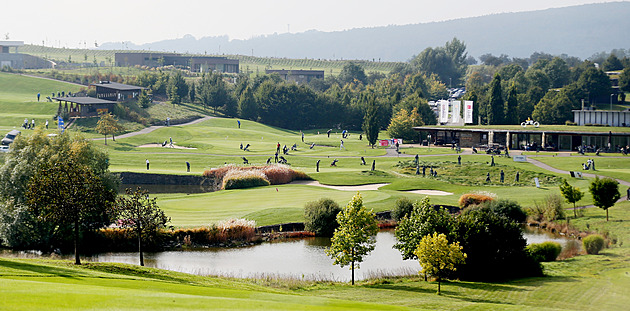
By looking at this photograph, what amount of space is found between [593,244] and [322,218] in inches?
621

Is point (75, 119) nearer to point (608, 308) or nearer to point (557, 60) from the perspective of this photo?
point (608, 308)

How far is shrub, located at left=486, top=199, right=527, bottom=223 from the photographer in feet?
148

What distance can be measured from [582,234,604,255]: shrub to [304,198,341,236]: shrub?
14.7 meters

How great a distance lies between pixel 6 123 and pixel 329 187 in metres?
58.7

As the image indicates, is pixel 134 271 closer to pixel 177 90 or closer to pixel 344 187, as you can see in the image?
pixel 344 187

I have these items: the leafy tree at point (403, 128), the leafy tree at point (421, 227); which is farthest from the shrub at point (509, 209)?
the leafy tree at point (403, 128)

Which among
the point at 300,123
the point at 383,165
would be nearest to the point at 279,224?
the point at 383,165

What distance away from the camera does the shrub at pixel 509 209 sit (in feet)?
148

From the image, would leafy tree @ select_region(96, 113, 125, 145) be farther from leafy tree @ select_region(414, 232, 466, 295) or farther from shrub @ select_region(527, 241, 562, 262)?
leafy tree @ select_region(414, 232, 466, 295)

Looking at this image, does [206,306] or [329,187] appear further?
[329,187]

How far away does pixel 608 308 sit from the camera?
2373 cm

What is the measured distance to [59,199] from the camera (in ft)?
92.9

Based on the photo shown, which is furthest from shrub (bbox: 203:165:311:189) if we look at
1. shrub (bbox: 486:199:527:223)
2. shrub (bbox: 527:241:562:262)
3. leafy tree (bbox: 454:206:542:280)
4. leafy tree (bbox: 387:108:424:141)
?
leafy tree (bbox: 387:108:424:141)

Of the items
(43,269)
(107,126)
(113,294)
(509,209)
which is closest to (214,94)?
(107,126)
